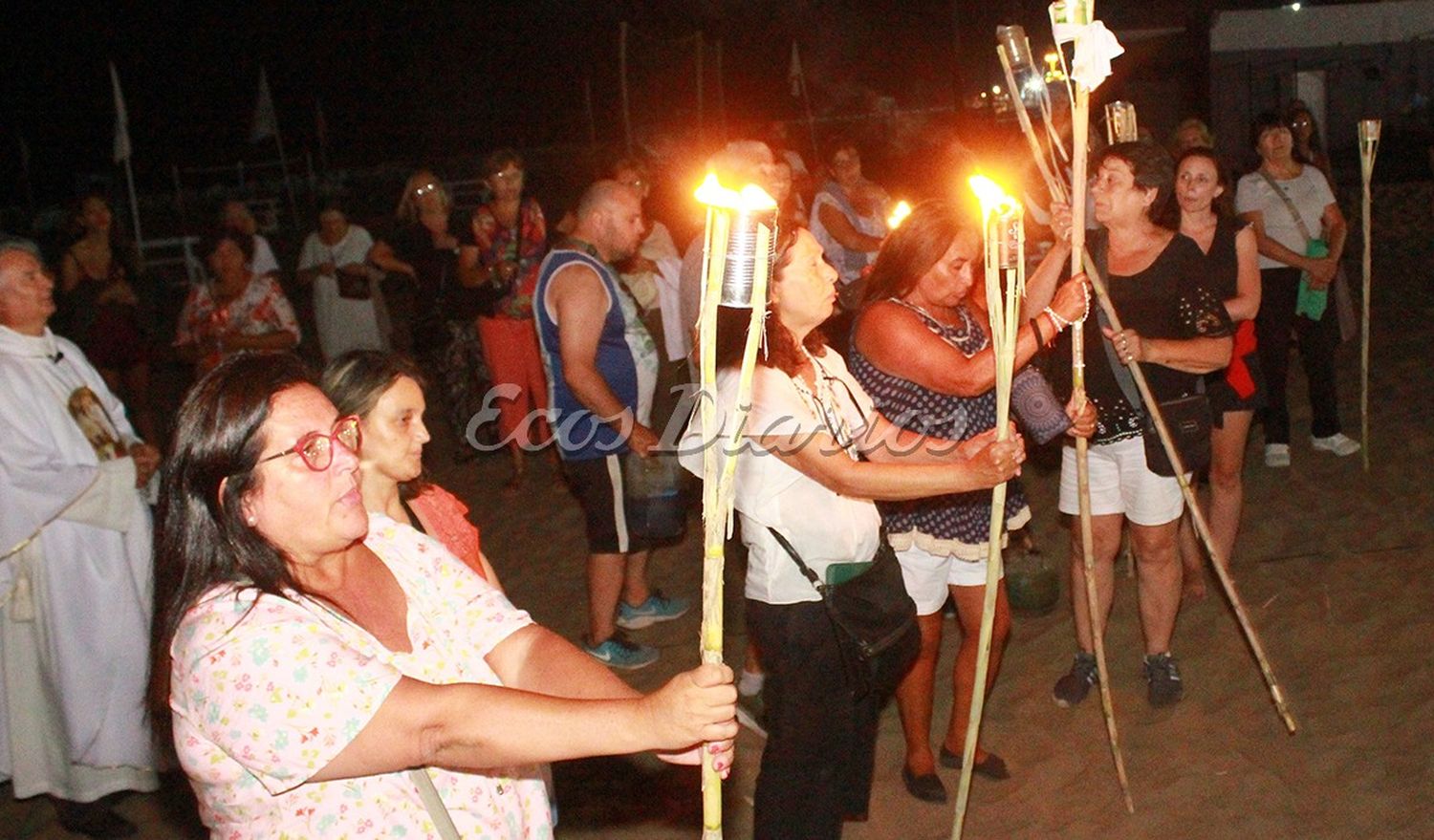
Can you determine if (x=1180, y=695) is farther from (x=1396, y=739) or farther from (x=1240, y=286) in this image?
(x=1240, y=286)

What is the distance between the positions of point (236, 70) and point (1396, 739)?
3665 centimetres

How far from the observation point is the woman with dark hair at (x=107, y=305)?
6.66 m

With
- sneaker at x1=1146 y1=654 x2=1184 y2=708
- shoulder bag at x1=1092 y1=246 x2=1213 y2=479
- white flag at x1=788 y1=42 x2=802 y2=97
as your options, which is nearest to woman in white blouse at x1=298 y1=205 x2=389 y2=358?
shoulder bag at x1=1092 y1=246 x2=1213 y2=479

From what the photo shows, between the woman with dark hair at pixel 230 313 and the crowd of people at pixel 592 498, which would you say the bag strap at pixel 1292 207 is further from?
the woman with dark hair at pixel 230 313

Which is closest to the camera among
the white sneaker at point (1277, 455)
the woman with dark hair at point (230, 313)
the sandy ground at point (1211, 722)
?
the sandy ground at point (1211, 722)

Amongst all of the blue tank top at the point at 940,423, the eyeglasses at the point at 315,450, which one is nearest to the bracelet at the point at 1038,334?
the blue tank top at the point at 940,423

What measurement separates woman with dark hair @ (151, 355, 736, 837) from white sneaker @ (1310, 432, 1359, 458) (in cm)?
600

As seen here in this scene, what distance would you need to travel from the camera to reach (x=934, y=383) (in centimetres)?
376

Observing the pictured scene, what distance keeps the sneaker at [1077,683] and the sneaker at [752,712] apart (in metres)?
1.03

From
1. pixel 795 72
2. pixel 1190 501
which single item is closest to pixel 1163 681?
pixel 1190 501

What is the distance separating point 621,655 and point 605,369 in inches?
46.8

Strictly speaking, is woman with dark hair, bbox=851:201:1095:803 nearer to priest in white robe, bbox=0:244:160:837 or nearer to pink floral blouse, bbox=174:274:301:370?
priest in white robe, bbox=0:244:160:837

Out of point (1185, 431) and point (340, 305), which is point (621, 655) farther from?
point (340, 305)

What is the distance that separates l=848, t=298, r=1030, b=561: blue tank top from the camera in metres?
3.85
